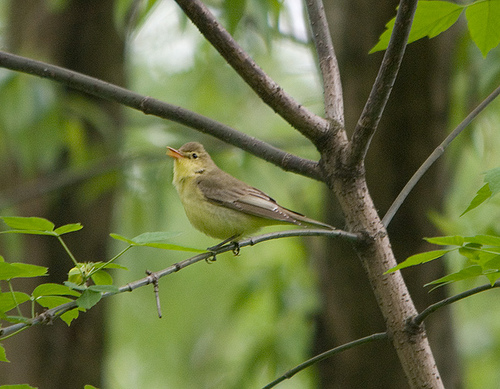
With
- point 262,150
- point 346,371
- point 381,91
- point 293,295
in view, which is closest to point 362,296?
point 346,371

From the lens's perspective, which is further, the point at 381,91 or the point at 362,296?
the point at 362,296

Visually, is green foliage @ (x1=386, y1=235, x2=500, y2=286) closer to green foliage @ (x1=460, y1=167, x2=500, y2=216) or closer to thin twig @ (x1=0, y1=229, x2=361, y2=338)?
green foliage @ (x1=460, y1=167, x2=500, y2=216)

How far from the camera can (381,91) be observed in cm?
190

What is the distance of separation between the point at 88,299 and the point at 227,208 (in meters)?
3.13

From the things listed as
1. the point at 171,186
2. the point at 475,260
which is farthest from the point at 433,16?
the point at 171,186

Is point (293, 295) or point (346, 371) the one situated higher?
point (293, 295)

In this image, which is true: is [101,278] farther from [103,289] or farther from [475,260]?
[475,260]

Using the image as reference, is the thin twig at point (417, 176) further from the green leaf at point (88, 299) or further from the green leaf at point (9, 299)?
the green leaf at point (9, 299)

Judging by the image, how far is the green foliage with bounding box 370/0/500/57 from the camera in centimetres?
195

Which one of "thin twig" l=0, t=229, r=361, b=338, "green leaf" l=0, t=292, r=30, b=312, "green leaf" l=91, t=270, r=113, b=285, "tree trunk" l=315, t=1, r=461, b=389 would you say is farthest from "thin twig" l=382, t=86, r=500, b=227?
"tree trunk" l=315, t=1, r=461, b=389

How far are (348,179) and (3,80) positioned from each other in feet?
13.1

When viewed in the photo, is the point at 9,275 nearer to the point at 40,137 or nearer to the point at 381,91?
the point at 381,91

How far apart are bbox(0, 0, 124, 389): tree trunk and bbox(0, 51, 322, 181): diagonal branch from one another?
397 cm

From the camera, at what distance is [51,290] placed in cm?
173
